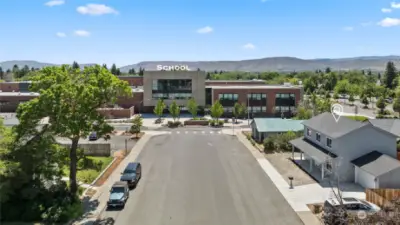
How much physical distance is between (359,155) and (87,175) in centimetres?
2540

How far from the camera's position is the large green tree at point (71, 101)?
30.2 m

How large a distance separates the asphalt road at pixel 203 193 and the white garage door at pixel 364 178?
753 cm

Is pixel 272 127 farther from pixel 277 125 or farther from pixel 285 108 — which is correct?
pixel 285 108

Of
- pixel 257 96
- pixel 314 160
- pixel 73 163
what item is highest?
pixel 257 96

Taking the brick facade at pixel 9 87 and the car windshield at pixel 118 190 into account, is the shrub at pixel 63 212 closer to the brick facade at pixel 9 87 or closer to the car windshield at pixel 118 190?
the car windshield at pixel 118 190

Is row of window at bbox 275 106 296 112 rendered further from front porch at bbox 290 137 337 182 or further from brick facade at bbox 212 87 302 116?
front porch at bbox 290 137 337 182

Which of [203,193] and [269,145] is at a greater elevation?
[269,145]

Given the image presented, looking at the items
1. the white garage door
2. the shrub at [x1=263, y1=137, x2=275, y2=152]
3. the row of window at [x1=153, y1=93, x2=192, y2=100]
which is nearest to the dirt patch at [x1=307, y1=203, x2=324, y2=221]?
the white garage door

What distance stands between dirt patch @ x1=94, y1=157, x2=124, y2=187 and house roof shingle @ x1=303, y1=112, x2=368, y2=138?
71.8 feet

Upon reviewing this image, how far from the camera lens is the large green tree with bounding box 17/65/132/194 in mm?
30203

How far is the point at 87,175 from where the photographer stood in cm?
3909

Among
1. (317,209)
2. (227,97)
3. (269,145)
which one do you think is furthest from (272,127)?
(227,97)

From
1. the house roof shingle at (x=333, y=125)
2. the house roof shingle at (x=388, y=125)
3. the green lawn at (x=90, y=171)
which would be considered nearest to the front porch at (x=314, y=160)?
the house roof shingle at (x=333, y=125)

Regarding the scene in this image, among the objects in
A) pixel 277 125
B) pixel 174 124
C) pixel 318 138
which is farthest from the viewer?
pixel 174 124
